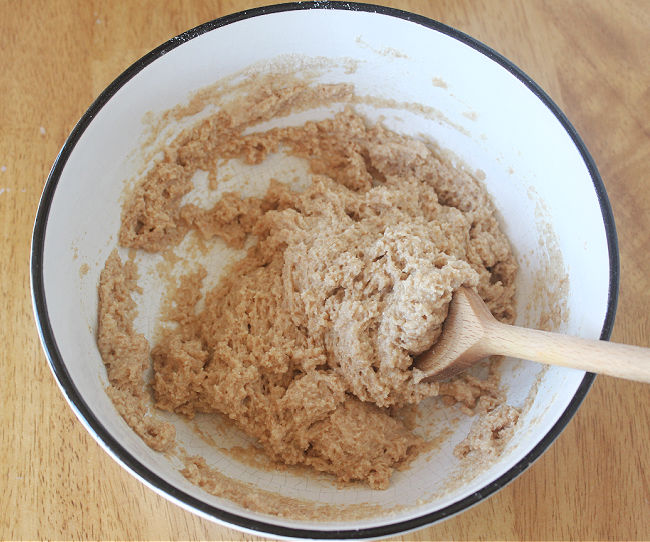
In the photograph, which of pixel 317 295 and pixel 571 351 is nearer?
pixel 571 351

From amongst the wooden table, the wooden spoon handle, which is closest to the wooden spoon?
the wooden spoon handle

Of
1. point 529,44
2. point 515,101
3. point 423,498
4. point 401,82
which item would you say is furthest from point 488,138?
point 423,498

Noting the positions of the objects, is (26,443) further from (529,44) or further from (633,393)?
(529,44)

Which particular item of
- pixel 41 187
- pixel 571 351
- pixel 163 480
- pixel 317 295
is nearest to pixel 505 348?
pixel 571 351

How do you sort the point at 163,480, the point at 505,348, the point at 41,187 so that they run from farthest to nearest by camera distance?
the point at 41,187
the point at 505,348
the point at 163,480

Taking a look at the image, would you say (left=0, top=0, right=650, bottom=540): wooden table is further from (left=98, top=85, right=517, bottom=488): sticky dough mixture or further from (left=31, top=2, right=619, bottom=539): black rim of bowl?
(left=31, top=2, right=619, bottom=539): black rim of bowl

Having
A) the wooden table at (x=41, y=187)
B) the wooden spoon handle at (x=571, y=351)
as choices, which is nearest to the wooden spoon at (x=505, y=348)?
the wooden spoon handle at (x=571, y=351)

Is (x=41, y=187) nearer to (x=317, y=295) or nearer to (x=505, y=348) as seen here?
(x=317, y=295)
